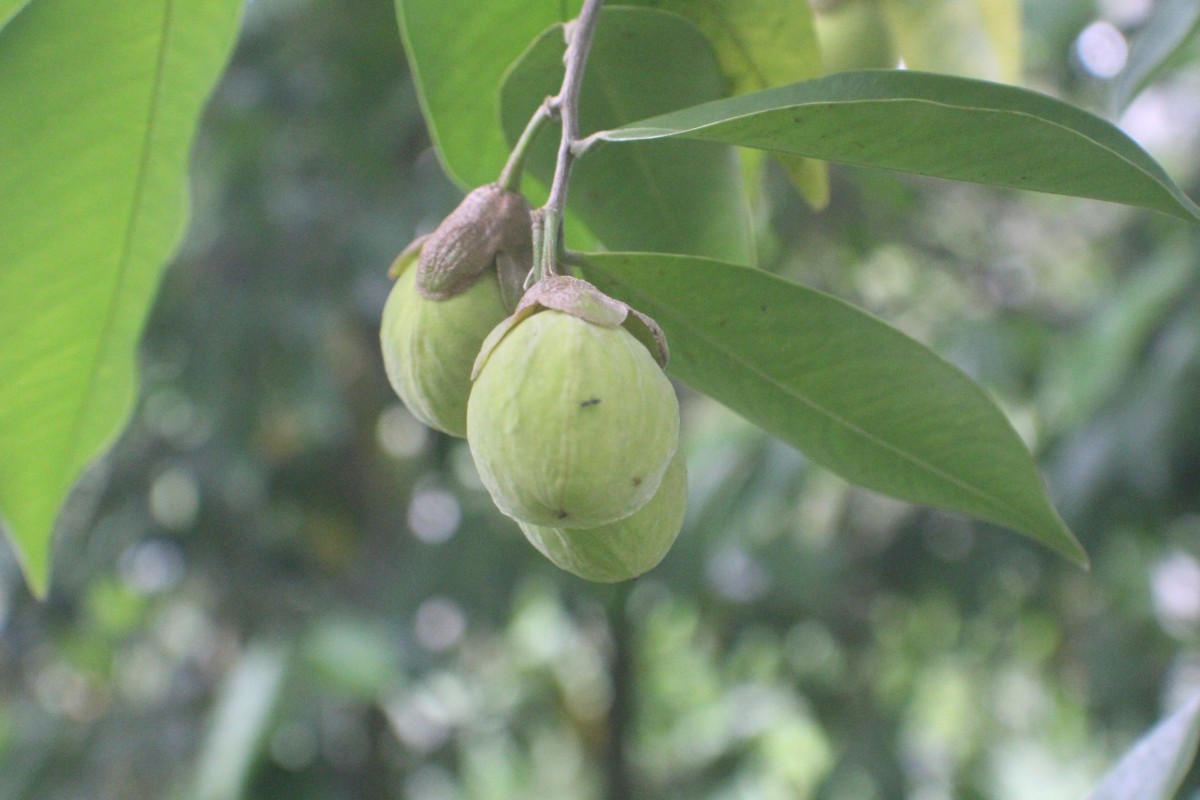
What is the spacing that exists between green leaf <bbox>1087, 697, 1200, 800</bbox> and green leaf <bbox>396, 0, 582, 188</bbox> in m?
0.60

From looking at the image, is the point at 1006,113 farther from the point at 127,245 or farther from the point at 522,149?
the point at 127,245

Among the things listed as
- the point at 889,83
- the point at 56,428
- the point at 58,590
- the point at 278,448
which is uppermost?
the point at 889,83

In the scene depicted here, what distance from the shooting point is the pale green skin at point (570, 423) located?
524 millimetres

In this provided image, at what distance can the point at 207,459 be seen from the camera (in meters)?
2.96

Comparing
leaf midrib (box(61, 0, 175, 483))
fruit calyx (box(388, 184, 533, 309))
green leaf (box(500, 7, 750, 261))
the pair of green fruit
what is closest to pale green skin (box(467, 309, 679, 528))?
the pair of green fruit

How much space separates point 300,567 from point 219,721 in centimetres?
90

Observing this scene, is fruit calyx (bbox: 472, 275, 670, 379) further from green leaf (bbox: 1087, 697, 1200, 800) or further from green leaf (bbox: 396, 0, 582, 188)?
green leaf (bbox: 1087, 697, 1200, 800)

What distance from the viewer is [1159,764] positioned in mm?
765

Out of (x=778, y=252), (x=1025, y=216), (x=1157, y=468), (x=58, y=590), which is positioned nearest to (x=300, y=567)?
(x=58, y=590)

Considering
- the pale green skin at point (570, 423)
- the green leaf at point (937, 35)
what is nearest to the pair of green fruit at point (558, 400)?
the pale green skin at point (570, 423)

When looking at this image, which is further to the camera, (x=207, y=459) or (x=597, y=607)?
(x=597, y=607)

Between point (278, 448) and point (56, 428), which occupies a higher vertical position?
point (56, 428)

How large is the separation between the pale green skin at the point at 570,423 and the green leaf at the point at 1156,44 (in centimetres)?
60

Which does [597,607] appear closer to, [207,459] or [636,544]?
[207,459]
